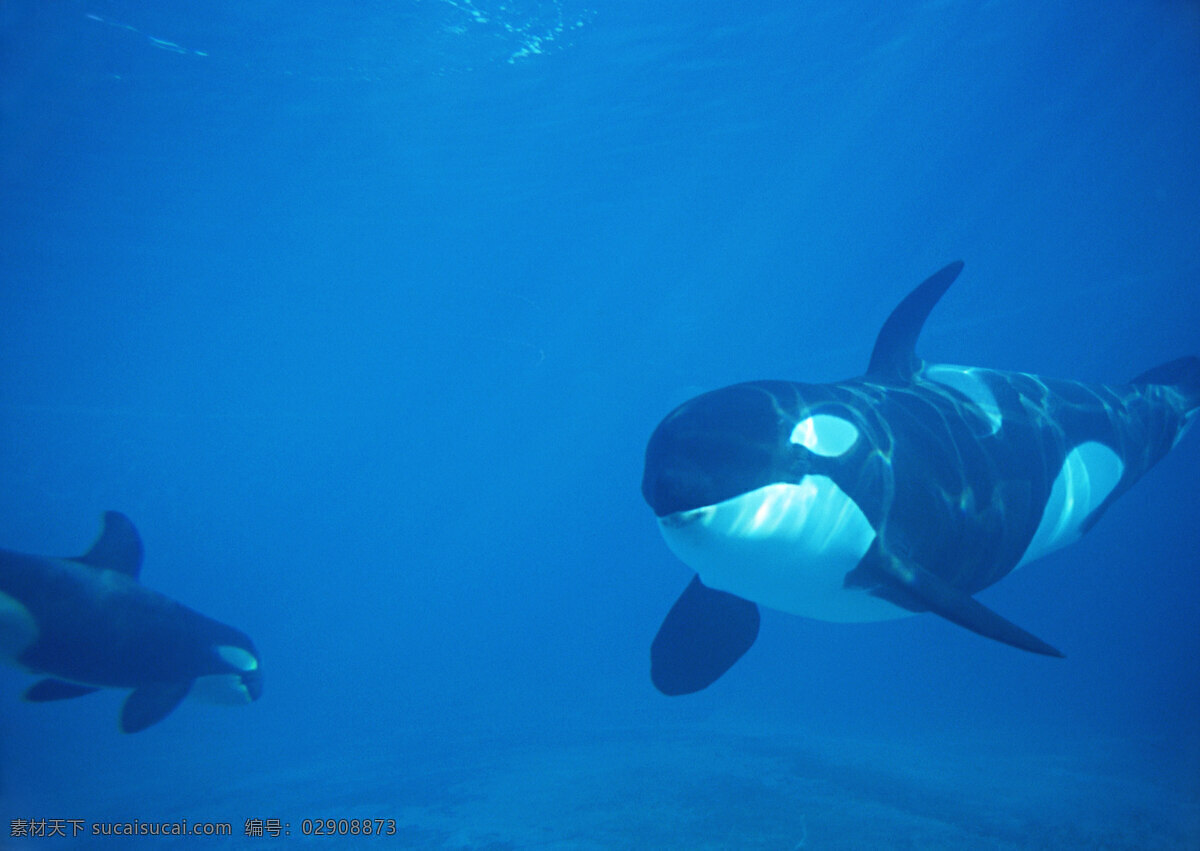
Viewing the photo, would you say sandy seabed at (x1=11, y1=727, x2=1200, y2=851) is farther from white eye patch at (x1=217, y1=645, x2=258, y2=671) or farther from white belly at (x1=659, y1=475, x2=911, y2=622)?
white belly at (x1=659, y1=475, x2=911, y2=622)

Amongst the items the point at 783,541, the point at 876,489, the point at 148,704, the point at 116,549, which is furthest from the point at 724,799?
the point at 116,549

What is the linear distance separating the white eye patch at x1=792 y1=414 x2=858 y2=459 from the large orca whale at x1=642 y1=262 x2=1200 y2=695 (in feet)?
0.03

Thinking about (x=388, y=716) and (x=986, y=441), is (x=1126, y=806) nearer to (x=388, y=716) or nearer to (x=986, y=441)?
(x=986, y=441)

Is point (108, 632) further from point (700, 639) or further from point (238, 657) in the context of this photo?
point (700, 639)

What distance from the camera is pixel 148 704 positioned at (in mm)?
6672

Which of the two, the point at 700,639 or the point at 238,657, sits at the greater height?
the point at 238,657

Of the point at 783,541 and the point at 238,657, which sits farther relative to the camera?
the point at 238,657

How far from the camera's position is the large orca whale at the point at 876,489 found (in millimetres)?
2566

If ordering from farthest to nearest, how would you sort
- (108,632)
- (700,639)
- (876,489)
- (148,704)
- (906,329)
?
(148,704)
(108,632)
(906,329)
(700,639)
(876,489)

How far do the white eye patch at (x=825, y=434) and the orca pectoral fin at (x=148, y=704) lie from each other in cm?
716

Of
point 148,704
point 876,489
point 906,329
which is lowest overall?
point 876,489

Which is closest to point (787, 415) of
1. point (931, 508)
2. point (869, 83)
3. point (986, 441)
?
point (931, 508)

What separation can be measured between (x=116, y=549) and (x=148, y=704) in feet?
5.76

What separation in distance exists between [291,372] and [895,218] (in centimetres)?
2807
